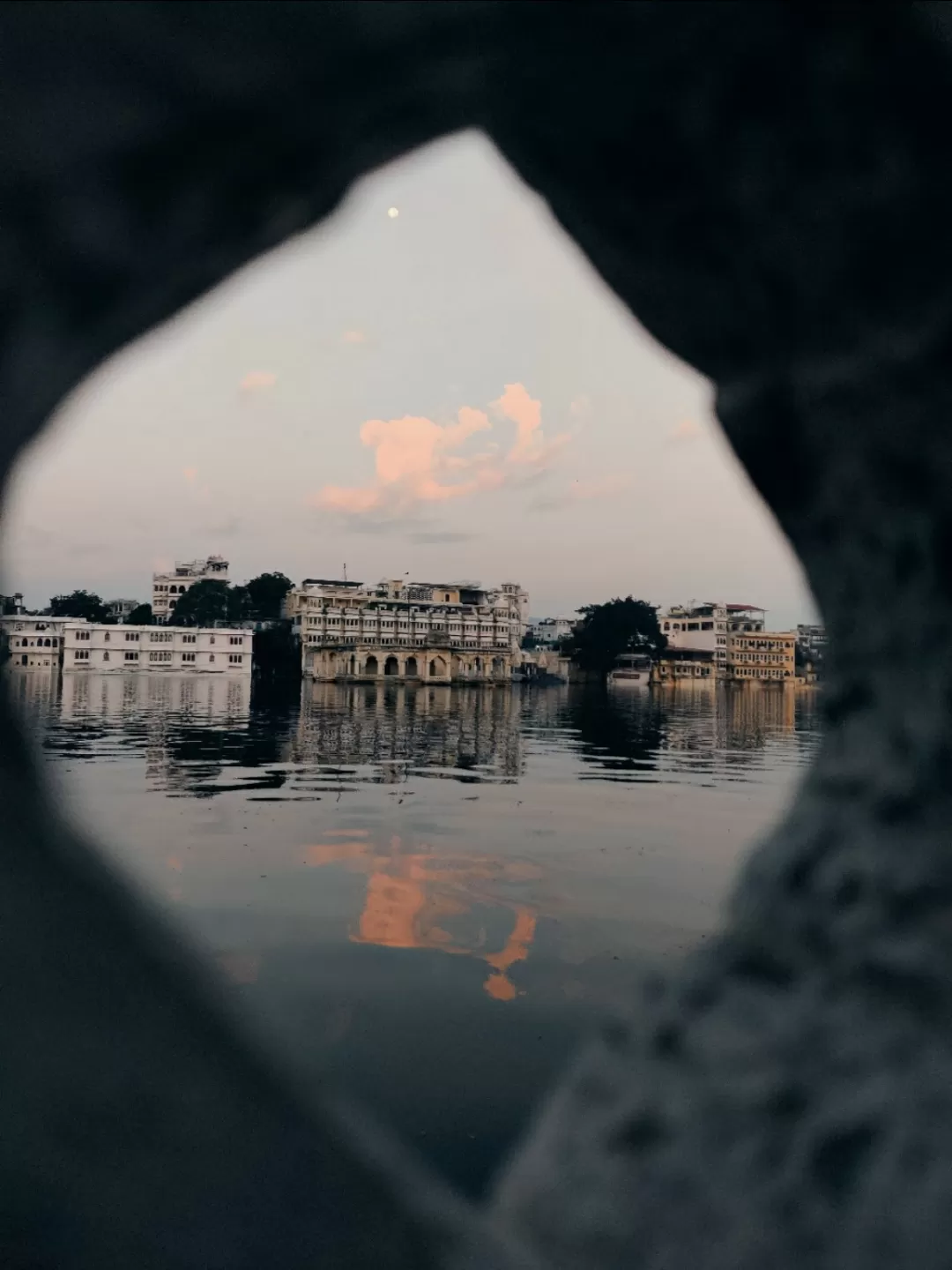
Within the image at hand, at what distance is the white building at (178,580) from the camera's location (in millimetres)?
55781

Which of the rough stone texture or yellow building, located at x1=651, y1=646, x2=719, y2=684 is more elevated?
yellow building, located at x1=651, y1=646, x2=719, y2=684

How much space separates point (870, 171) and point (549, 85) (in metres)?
0.34

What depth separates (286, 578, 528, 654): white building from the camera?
5103 centimetres

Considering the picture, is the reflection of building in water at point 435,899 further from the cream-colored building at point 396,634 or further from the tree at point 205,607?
the tree at point 205,607

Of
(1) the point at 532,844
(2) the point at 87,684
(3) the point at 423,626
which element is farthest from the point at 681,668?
(1) the point at 532,844

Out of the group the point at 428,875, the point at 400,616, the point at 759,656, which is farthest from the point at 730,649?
the point at 428,875

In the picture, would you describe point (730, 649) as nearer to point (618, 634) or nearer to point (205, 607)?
point (618, 634)

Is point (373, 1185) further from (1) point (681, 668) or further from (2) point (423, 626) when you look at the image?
(1) point (681, 668)

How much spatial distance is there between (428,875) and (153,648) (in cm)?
4229

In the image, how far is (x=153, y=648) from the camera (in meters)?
46.6

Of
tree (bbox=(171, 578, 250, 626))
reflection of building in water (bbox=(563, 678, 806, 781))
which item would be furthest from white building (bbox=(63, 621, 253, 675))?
reflection of building in water (bbox=(563, 678, 806, 781))

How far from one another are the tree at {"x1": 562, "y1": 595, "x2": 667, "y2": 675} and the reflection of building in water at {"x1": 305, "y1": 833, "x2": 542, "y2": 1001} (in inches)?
1903

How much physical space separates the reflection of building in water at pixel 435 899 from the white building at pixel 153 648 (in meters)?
39.4

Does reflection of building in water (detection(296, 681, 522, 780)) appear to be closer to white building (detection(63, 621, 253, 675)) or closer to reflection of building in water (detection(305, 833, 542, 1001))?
white building (detection(63, 621, 253, 675))
